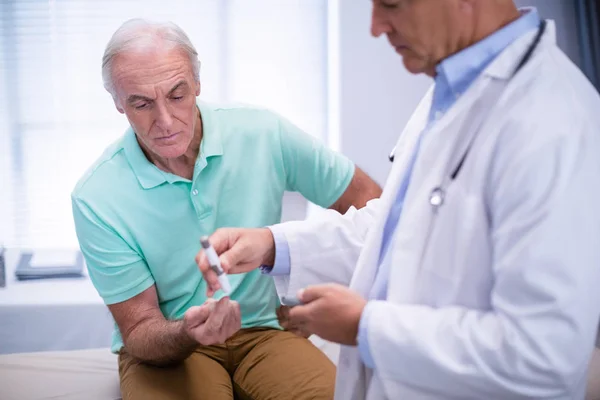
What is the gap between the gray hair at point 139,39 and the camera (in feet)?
5.71

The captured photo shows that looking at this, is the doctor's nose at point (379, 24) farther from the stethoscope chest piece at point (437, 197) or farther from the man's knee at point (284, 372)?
the man's knee at point (284, 372)

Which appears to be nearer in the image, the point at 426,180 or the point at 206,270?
A: the point at 426,180

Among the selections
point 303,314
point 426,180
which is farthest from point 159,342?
point 426,180

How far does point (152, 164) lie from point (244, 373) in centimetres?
61

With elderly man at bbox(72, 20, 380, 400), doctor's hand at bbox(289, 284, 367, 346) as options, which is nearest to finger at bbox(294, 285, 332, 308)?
doctor's hand at bbox(289, 284, 367, 346)

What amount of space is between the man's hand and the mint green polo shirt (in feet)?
1.40

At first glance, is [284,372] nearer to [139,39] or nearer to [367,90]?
[139,39]

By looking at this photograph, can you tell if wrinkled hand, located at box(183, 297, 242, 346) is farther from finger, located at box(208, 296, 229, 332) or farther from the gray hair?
the gray hair

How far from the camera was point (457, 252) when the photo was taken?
105cm

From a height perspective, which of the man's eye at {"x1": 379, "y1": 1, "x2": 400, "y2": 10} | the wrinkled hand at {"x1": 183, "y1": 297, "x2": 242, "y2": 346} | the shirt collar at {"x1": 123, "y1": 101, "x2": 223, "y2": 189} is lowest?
the wrinkled hand at {"x1": 183, "y1": 297, "x2": 242, "y2": 346}

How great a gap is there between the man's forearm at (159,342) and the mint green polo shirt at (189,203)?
0.11 meters

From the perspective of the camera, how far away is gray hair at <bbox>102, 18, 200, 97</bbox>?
1.74 metres

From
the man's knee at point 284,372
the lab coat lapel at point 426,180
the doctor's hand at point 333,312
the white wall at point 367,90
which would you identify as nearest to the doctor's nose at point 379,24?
the lab coat lapel at point 426,180

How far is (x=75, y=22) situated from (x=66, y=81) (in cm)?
28
